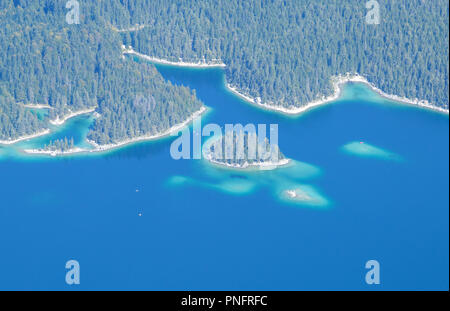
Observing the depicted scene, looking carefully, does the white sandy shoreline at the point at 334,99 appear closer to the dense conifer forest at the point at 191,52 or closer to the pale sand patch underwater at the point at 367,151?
the dense conifer forest at the point at 191,52

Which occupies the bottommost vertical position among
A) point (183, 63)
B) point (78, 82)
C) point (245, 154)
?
point (245, 154)

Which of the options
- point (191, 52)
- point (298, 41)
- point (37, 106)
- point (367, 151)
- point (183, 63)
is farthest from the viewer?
point (191, 52)

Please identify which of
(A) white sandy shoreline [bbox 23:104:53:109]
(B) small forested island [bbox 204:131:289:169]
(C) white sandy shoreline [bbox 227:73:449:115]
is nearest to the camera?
(B) small forested island [bbox 204:131:289:169]

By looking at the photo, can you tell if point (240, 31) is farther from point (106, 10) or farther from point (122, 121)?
point (122, 121)

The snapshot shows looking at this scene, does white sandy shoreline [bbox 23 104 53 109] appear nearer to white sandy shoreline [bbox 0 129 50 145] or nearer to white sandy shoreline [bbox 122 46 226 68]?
white sandy shoreline [bbox 0 129 50 145]

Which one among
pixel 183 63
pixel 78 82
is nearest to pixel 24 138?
pixel 78 82

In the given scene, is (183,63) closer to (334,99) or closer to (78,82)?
(78,82)
